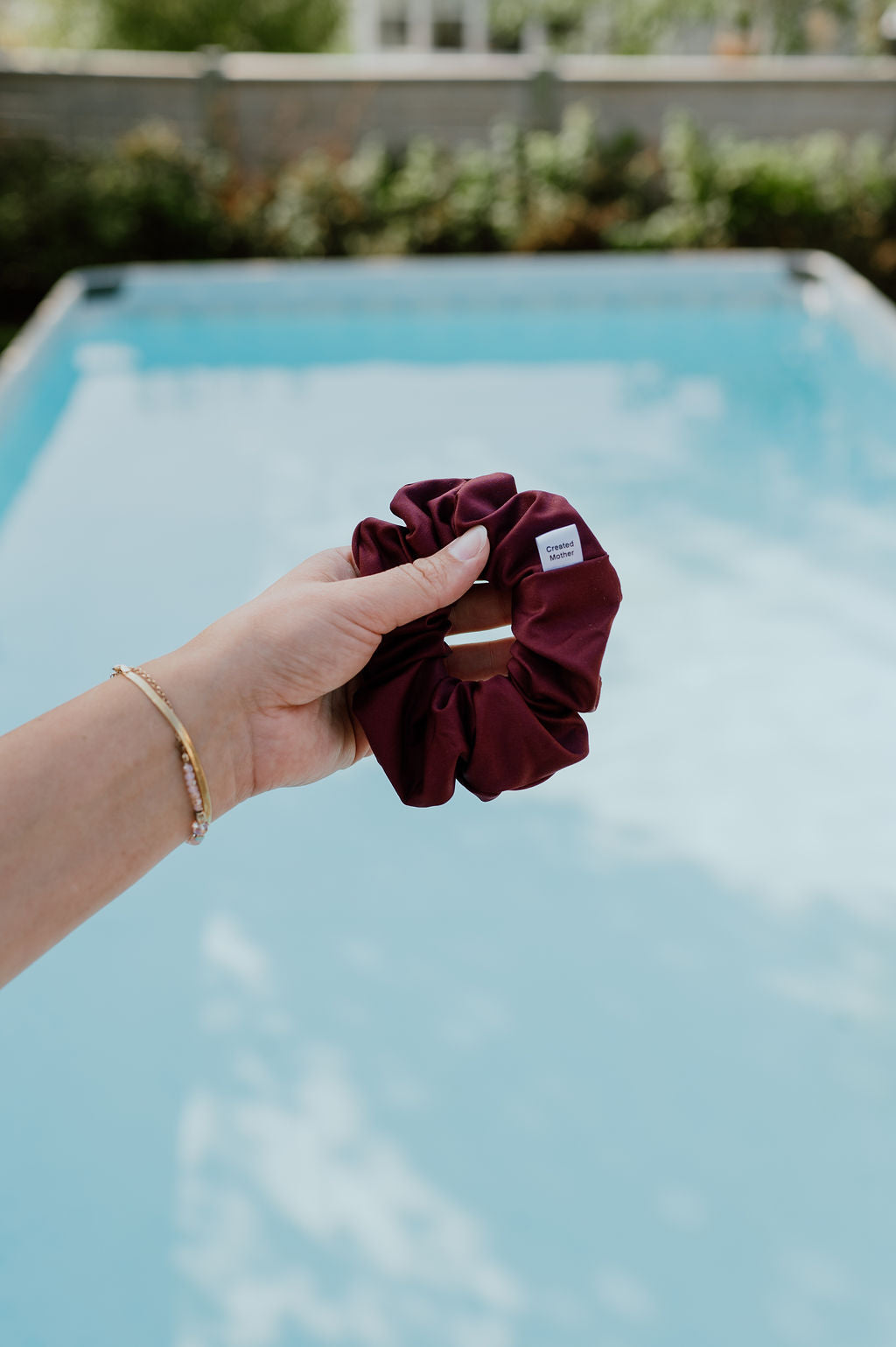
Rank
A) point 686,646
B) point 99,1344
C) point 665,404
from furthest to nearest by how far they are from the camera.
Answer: point 665,404
point 686,646
point 99,1344

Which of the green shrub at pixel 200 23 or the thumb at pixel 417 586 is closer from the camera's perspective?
the thumb at pixel 417 586

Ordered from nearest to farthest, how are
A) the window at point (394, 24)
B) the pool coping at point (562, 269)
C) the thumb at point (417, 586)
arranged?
the thumb at point (417, 586) → the pool coping at point (562, 269) → the window at point (394, 24)

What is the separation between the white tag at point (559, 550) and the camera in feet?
5.45

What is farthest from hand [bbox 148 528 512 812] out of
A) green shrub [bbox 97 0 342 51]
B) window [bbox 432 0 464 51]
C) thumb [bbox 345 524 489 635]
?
window [bbox 432 0 464 51]

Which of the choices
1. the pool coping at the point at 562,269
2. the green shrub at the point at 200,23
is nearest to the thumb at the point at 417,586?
the pool coping at the point at 562,269

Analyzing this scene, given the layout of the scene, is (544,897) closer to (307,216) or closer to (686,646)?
(686,646)

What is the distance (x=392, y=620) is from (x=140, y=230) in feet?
31.7

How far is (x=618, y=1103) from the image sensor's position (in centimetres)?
289

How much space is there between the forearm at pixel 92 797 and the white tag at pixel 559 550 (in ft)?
1.63

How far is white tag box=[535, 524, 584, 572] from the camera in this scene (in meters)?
1.66

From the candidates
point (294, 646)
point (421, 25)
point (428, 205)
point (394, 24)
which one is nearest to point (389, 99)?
point (428, 205)

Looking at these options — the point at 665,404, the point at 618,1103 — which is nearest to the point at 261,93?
the point at 665,404

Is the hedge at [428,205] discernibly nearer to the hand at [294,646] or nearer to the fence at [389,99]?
the fence at [389,99]

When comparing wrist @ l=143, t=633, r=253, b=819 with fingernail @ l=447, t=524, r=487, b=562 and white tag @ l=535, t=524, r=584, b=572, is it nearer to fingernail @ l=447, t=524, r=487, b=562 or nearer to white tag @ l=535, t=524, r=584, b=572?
fingernail @ l=447, t=524, r=487, b=562
